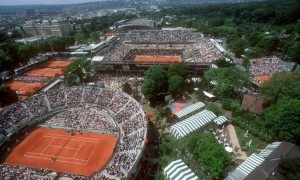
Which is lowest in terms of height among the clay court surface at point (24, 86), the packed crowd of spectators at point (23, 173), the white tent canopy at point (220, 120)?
the clay court surface at point (24, 86)

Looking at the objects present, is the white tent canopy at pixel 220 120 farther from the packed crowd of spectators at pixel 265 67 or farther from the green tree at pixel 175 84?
the packed crowd of spectators at pixel 265 67

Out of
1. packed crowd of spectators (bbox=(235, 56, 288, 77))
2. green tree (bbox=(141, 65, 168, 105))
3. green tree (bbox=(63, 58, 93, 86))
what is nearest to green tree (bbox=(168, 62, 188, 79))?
green tree (bbox=(141, 65, 168, 105))

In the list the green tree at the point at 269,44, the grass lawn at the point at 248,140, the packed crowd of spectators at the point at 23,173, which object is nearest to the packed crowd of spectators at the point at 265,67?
the green tree at the point at 269,44

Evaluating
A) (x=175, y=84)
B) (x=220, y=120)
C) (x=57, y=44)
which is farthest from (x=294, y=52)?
(x=57, y=44)

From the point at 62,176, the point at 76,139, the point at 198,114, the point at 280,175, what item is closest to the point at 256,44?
the point at 198,114

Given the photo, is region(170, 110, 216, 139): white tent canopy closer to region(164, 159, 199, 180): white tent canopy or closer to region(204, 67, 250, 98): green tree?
region(164, 159, 199, 180): white tent canopy

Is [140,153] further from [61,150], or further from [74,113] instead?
[74,113]
